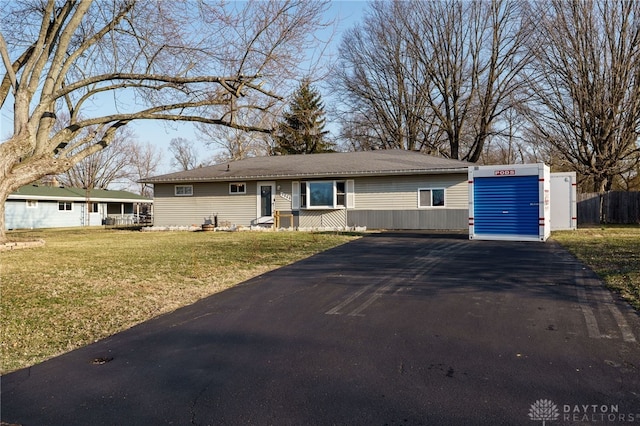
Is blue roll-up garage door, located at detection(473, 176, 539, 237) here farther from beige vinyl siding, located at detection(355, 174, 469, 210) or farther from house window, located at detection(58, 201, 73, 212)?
house window, located at detection(58, 201, 73, 212)

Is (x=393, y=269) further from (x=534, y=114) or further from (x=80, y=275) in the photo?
(x=534, y=114)

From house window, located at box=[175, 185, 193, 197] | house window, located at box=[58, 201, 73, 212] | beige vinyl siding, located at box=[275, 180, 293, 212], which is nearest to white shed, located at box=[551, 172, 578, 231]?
beige vinyl siding, located at box=[275, 180, 293, 212]

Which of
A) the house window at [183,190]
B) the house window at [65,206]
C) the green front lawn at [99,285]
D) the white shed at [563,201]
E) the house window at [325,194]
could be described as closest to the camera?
the green front lawn at [99,285]

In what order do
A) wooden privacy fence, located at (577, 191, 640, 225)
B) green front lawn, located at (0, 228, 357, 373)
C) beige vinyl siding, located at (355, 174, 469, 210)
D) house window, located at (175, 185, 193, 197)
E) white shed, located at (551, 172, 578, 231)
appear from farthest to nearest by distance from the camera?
1. wooden privacy fence, located at (577, 191, 640, 225)
2. house window, located at (175, 185, 193, 197)
3. beige vinyl siding, located at (355, 174, 469, 210)
4. white shed, located at (551, 172, 578, 231)
5. green front lawn, located at (0, 228, 357, 373)

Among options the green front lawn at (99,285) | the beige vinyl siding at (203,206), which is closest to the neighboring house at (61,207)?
the beige vinyl siding at (203,206)

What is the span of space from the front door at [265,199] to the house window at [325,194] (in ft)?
6.24

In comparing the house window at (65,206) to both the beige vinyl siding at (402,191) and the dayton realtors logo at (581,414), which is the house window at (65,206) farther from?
the dayton realtors logo at (581,414)

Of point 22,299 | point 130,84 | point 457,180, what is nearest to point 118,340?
point 22,299

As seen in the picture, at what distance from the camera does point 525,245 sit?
12.4 metres

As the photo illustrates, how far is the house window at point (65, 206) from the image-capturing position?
3645 centimetres

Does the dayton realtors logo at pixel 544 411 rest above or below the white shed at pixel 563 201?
below

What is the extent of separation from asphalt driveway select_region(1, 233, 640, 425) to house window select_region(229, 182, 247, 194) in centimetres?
1547

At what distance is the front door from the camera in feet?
70.7

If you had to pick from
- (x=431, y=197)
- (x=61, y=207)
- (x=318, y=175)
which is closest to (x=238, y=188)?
(x=318, y=175)
